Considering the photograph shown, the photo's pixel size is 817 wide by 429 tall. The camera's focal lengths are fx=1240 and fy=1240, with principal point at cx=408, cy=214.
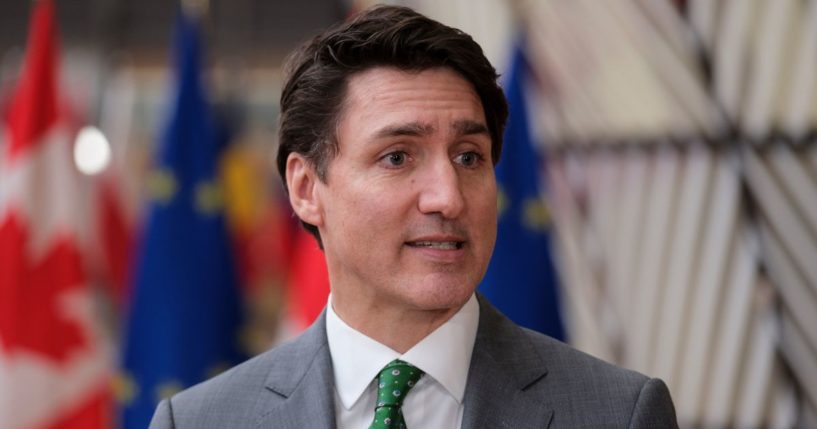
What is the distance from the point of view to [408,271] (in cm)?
252

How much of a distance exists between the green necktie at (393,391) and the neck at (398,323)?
54 millimetres

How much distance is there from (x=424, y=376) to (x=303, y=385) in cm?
29

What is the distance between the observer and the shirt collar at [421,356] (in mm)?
2602

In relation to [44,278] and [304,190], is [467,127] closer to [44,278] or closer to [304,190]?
[304,190]

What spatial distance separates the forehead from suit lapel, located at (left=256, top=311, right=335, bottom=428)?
51 centimetres

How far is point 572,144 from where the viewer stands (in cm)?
783

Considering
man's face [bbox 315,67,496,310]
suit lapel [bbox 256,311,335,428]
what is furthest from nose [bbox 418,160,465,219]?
suit lapel [bbox 256,311,335,428]

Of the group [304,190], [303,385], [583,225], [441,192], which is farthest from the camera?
[583,225]

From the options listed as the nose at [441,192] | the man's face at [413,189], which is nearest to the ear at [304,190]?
the man's face at [413,189]

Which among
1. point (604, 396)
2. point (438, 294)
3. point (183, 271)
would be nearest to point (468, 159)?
point (438, 294)

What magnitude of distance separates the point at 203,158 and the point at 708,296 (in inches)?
112

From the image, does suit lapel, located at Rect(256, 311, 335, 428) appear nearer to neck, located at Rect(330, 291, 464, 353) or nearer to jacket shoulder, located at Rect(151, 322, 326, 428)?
jacket shoulder, located at Rect(151, 322, 326, 428)

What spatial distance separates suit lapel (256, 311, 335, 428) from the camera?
2635mm

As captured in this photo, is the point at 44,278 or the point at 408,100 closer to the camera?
the point at 408,100
